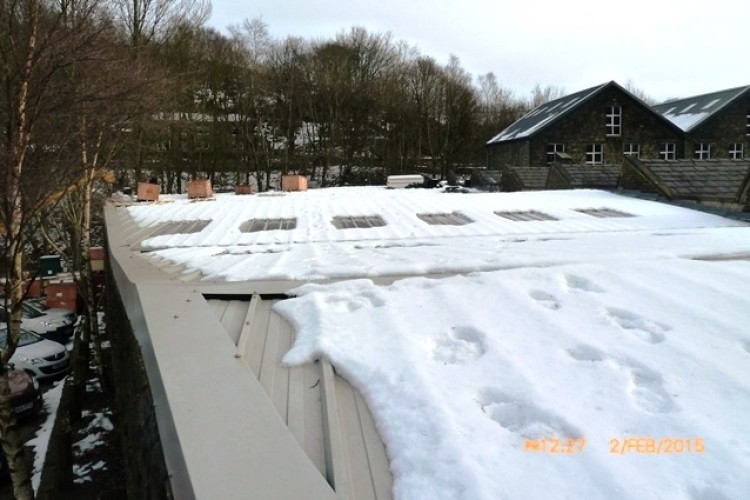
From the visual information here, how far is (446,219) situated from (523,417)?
333 inches

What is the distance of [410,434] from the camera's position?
2.32 m

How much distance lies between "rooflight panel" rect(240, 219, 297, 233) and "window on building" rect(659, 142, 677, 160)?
31119 mm

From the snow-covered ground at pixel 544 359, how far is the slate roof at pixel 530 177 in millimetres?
14957

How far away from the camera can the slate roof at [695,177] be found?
12500 millimetres

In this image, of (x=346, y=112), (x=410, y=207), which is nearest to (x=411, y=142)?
(x=346, y=112)

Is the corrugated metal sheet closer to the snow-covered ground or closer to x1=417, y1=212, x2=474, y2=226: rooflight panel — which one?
the snow-covered ground

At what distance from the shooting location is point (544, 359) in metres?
2.99

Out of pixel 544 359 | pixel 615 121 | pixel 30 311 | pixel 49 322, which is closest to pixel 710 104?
pixel 615 121

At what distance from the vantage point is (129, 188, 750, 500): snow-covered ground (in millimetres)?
2055

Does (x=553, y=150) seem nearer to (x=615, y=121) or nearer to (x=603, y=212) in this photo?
(x=615, y=121)

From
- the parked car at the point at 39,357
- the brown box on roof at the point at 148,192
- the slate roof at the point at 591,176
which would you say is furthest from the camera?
the slate roof at the point at 591,176

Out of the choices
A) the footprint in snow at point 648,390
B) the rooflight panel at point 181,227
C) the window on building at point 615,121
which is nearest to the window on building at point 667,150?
the window on building at point 615,121
